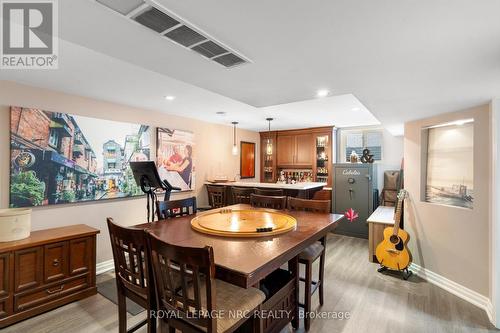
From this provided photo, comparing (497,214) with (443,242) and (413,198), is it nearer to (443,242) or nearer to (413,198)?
(443,242)

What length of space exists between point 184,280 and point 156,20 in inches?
51.0

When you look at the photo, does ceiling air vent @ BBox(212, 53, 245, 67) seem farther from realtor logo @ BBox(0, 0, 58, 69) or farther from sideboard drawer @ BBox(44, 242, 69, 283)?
sideboard drawer @ BBox(44, 242, 69, 283)

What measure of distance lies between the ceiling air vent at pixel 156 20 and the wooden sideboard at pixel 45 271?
2.35 m

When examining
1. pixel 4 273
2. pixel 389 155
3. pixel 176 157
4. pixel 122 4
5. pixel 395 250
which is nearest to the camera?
pixel 122 4

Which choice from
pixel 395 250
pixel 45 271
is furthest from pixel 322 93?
pixel 45 271

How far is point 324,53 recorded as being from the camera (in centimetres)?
153

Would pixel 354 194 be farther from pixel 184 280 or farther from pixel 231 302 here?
pixel 184 280

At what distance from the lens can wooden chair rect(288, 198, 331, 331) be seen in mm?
2119

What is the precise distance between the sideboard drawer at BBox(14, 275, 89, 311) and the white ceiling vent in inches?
106

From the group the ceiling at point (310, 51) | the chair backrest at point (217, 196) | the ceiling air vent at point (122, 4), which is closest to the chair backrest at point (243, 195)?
the chair backrest at point (217, 196)

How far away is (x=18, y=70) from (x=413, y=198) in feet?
15.6

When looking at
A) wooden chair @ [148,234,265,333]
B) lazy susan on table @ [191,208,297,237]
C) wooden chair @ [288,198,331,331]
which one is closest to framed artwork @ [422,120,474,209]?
wooden chair @ [288,198,331,331]

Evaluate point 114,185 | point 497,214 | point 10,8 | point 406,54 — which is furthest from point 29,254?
point 497,214

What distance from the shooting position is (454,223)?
2.81m
